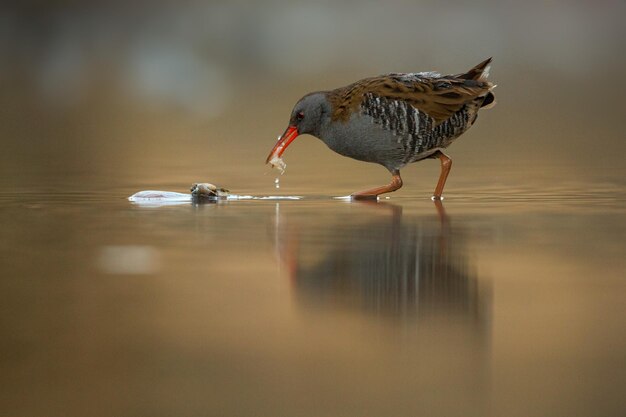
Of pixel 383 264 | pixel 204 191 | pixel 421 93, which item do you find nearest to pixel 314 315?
pixel 383 264

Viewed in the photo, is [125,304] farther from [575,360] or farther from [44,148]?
[44,148]

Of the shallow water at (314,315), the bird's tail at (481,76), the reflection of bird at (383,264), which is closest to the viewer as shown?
the shallow water at (314,315)

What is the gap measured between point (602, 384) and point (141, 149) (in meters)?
10.6

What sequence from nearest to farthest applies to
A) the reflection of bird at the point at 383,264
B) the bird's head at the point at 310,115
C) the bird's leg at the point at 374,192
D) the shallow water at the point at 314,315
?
the shallow water at the point at 314,315
the reflection of bird at the point at 383,264
the bird's leg at the point at 374,192
the bird's head at the point at 310,115

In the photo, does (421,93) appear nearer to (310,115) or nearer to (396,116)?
(396,116)

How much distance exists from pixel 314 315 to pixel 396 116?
4.38 metres

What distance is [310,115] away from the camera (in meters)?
8.27

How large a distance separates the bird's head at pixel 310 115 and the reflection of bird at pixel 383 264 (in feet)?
5.98

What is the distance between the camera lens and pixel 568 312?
3.77 metres

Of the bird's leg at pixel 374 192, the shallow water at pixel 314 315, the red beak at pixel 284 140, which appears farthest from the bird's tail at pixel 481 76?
the shallow water at pixel 314 315

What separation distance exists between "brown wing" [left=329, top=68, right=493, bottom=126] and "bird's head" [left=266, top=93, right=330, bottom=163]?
85mm

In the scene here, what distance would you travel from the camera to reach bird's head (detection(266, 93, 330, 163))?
8227 mm

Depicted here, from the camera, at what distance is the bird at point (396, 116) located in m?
7.96

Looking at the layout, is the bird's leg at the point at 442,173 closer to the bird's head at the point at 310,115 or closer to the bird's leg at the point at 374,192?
the bird's leg at the point at 374,192
